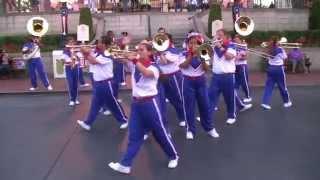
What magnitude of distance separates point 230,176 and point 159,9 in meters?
20.8

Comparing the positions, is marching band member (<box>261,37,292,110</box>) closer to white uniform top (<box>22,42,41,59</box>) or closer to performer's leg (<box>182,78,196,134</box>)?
performer's leg (<box>182,78,196,134</box>)

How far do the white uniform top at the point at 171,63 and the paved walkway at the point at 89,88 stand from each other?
655cm

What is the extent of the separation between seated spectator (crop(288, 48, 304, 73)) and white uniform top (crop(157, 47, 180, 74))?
10409 mm

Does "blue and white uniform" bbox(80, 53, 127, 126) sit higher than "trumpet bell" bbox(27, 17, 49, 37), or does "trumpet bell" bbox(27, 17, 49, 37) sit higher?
"trumpet bell" bbox(27, 17, 49, 37)

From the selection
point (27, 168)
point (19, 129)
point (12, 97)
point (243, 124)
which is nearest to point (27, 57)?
point (12, 97)

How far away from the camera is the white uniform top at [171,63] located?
1116 centimetres

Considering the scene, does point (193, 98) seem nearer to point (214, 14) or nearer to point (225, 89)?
point (225, 89)

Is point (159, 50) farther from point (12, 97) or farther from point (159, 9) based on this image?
point (159, 9)

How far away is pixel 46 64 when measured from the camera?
22.3 metres

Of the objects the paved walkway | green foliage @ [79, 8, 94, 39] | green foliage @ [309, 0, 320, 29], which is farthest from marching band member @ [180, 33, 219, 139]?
green foliage @ [309, 0, 320, 29]

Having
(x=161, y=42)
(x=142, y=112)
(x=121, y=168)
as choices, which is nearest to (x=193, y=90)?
(x=161, y=42)

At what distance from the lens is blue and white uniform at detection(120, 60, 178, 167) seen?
873cm

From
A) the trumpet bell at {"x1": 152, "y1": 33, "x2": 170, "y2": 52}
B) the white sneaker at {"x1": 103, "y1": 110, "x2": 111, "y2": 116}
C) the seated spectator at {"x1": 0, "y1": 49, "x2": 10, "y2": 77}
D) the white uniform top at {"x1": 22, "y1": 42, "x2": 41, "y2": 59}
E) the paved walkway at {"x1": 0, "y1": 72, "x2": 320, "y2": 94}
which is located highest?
the trumpet bell at {"x1": 152, "y1": 33, "x2": 170, "y2": 52}

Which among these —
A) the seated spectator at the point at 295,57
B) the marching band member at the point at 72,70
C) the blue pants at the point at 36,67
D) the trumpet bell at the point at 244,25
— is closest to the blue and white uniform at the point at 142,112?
the trumpet bell at the point at 244,25
